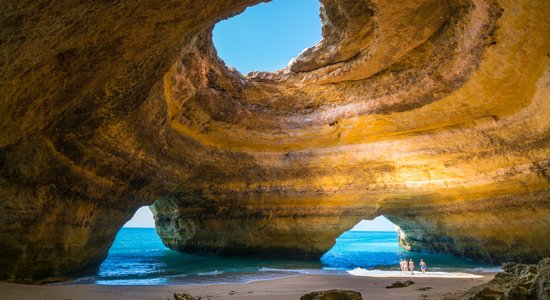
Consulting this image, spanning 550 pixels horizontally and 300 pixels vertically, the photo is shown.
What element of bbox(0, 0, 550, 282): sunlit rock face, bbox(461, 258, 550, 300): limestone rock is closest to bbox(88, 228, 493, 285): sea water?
bbox(0, 0, 550, 282): sunlit rock face

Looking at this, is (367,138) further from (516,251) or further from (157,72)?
(157,72)

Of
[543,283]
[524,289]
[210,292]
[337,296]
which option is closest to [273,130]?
A: [210,292]

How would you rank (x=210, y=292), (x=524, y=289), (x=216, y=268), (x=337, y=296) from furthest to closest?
(x=216, y=268) → (x=210, y=292) → (x=337, y=296) → (x=524, y=289)

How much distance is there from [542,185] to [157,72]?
11.0m

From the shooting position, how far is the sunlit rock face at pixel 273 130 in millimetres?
5125

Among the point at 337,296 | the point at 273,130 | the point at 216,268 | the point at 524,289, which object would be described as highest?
the point at 273,130

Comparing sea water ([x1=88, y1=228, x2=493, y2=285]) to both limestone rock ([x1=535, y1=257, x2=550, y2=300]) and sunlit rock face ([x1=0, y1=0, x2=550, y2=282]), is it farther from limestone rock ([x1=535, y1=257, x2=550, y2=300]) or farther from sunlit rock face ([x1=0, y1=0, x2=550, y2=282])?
limestone rock ([x1=535, y1=257, x2=550, y2=300])

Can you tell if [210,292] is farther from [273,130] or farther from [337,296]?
[273,130]

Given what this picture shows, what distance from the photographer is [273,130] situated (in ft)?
38.5

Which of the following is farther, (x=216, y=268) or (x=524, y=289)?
(x=216, y=268)

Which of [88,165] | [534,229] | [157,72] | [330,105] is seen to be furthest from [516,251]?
[88,165]

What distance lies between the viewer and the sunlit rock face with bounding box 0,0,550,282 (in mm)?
5125

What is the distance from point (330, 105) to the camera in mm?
11156

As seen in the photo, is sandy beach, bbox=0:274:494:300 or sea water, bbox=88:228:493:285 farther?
sea water, bbox=88:228:493:285
